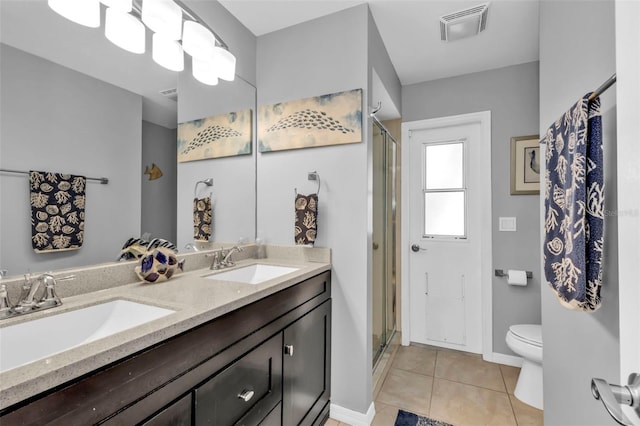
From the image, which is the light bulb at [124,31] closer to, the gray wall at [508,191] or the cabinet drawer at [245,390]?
the cabinet drawer at [245,390]

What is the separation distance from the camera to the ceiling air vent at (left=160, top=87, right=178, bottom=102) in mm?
1487

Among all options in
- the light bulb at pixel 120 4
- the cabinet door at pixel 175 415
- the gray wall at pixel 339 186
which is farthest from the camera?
the gray wall at pixel 339 186

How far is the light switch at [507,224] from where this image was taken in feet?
8.04

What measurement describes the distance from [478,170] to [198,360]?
8.47 ft

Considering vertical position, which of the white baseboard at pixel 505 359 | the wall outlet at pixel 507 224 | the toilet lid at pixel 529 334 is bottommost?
the white baseboard at pixel 505 359

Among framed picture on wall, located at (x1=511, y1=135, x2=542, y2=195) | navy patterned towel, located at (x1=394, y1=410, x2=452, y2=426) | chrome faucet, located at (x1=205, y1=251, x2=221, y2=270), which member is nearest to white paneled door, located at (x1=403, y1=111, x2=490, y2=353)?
framed picture on wall, located at (x1=511, y1=135, x2=542, y2=195)

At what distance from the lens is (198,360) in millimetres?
926

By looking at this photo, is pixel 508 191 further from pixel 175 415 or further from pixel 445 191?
pixel 175 415

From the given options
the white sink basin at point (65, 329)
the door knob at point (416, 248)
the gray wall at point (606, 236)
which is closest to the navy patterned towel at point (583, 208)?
the gray wall at point (606, 236)

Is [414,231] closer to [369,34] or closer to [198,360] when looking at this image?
[369,34]

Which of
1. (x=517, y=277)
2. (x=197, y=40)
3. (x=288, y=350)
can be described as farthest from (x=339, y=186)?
(x=517, y=277)

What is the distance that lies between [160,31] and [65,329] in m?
1.28

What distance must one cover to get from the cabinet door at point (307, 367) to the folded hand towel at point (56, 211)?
96 centimetres

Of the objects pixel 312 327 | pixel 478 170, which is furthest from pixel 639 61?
pixel 478 170
